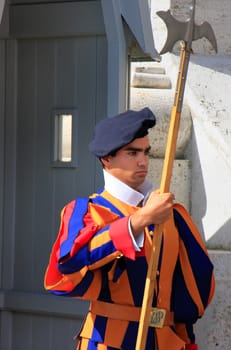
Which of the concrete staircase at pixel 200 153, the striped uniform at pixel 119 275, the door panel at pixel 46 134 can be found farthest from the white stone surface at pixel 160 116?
the striped uniform at pixel 119 275

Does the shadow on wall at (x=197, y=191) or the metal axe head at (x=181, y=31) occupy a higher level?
the metal axe head at (x=181, y=31)

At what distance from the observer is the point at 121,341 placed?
3816 mm

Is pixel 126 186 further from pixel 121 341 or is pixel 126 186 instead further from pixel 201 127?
pixel 201 127

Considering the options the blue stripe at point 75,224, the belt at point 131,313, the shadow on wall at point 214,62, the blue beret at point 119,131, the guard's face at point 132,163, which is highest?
the shadow on wall at point 214,62

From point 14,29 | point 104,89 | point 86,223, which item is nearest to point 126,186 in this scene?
point 86,223

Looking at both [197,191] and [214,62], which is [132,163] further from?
[214,62]

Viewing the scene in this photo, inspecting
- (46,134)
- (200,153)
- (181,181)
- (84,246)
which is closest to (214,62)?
(200,153)

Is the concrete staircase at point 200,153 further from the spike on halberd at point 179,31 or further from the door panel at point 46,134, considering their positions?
the spike on halberd at point 179,31

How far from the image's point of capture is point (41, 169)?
18.4 feet

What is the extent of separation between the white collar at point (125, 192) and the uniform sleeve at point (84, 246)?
0.23 ft

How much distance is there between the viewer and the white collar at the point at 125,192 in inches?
151

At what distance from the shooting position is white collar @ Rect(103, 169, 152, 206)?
12.6 ft

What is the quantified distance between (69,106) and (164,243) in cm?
178

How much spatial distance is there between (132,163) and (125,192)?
0.11m
